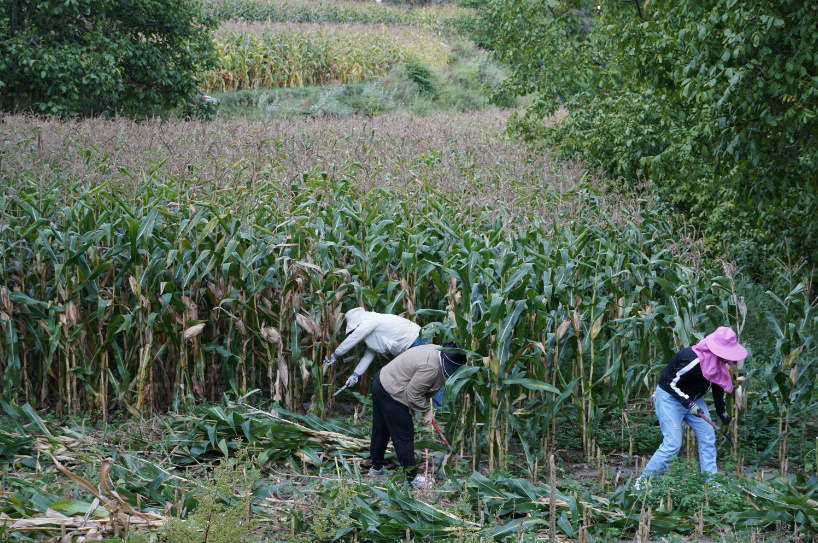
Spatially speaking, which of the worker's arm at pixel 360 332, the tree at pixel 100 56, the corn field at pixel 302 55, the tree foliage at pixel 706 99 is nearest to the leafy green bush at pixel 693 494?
the worker's arm at pixel 360 332

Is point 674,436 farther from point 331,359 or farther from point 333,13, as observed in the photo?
point 333,13

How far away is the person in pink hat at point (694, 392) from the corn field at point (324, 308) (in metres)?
0.38

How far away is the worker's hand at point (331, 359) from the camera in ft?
20.1

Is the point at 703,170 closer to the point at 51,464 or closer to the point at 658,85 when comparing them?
the point at 658,85

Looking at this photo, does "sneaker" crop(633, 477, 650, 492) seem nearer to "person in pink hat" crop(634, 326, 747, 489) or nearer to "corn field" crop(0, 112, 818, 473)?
"person in pink hat" crop(634, 326, 747, 489)

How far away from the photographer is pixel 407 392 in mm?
5391

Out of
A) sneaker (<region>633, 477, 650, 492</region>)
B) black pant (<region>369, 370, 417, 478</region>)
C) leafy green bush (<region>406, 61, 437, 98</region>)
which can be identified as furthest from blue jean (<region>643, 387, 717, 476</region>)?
leafy green bush (<region>406, 61, 437, 98</region>)

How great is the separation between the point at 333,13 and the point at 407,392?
34.9 meters

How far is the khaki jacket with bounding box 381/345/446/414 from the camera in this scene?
213 inches

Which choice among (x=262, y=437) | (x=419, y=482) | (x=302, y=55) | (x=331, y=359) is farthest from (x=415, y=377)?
(x=302, y=55)

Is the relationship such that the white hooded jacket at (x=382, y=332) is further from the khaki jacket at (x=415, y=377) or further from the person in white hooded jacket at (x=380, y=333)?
the khaki jacket at (x=415, y=377)

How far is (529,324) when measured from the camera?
6359 mm

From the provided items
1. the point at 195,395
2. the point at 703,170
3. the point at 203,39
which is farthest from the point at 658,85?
the point at 203,39

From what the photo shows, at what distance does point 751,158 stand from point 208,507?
5.39m
